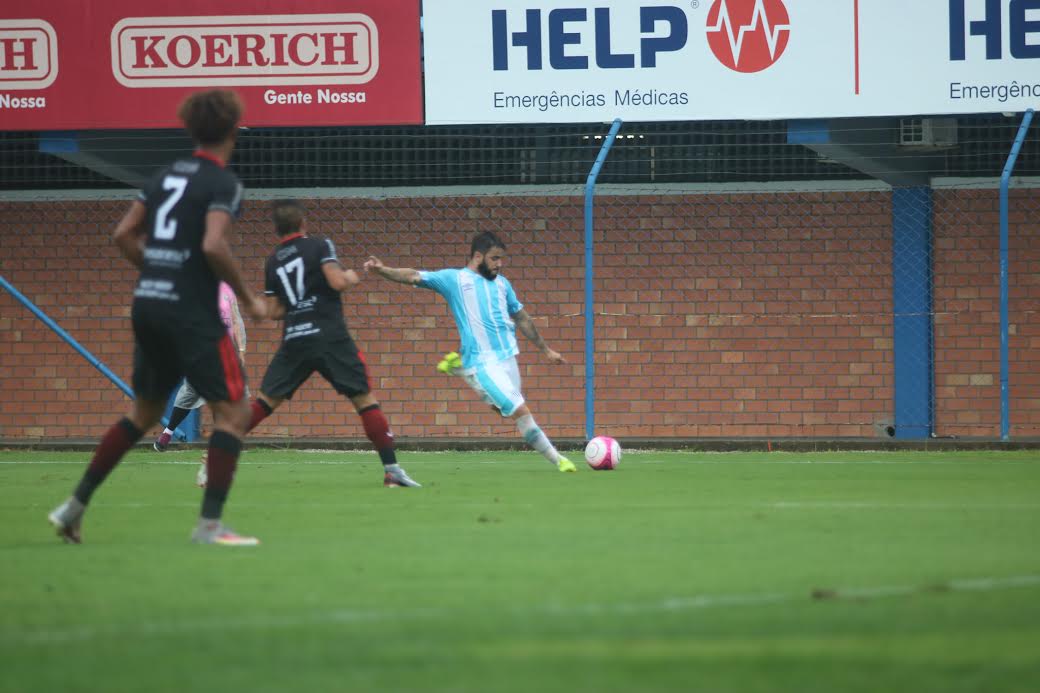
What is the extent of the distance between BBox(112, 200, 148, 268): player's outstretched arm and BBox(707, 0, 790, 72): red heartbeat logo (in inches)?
408

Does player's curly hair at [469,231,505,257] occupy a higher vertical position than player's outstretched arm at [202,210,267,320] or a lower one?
higher

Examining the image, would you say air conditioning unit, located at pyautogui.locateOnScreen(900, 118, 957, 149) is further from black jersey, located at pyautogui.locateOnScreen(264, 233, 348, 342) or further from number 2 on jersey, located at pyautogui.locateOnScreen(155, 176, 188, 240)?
number 2 on jersey, located at pyautogui.locateOnScreen(155, 176, 188, 240)

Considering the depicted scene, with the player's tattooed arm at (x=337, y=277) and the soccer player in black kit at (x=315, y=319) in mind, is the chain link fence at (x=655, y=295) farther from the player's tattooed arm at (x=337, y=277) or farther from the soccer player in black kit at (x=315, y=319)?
the player's tattooed arm at (x=337, y=277)

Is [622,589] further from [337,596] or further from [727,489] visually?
[727,489]

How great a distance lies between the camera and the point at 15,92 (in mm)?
16797

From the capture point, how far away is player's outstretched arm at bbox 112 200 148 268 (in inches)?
276

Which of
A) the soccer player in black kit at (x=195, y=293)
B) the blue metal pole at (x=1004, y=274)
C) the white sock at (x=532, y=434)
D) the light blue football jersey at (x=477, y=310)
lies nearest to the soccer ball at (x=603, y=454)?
the white sock at (x=532, y=434)

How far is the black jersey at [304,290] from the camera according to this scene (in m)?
10.9

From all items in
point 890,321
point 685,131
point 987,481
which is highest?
point 685,131

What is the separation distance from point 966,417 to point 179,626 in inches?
569

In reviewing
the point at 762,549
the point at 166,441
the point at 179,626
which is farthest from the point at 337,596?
the point at 166,441

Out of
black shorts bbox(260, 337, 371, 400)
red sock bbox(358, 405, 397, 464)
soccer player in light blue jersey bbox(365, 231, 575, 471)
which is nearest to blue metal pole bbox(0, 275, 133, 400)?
soccer player in light blue jersey bbox(365, 231, 575, 471)

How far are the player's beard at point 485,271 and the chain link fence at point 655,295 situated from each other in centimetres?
565

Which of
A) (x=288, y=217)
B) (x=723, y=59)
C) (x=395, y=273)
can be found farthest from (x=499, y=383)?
(x=723, y=59)
